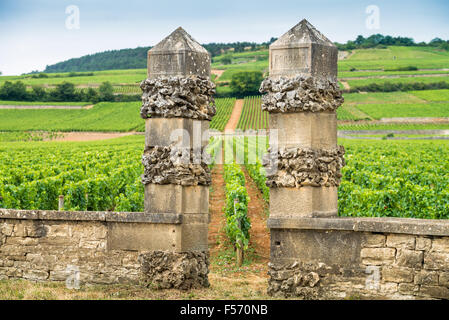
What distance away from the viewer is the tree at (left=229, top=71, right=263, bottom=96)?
84025mm

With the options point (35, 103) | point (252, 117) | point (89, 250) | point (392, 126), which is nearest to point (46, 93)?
point (35, 103)

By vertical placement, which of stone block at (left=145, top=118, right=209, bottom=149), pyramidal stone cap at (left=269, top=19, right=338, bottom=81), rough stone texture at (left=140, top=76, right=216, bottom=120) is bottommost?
stone block at (left=145, top=118, right=209, bottom=149)

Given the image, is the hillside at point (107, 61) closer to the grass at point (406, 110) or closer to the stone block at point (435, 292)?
the grass at point (406, 110)

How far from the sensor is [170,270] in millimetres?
8266

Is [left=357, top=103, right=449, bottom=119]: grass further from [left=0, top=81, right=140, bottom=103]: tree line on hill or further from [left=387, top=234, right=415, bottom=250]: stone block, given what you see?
[left=387, top=234, right=415, bottom=250]: stone block

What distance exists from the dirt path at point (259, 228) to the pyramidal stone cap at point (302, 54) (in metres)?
5.35

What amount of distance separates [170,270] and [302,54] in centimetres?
342

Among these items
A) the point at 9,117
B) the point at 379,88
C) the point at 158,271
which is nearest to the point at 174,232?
the point at 158,271

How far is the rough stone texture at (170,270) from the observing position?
8234 mm

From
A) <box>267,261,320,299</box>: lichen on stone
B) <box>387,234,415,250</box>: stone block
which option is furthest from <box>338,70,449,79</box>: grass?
<box>387,234,415,250</box>: stone block

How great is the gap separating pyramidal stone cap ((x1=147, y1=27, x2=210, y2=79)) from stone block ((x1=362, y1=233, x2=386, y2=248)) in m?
3.16

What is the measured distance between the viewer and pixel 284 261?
7.95 metres

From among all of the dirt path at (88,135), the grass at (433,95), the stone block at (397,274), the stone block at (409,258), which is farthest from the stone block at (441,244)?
the grass at (433,95)
